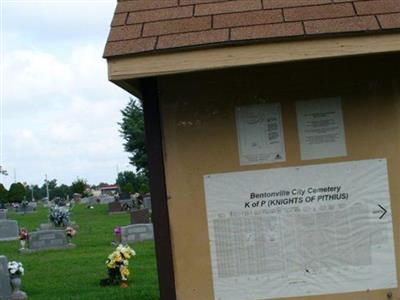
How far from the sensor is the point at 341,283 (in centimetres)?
440

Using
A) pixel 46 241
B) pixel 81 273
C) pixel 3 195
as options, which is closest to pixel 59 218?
pixel 46 241

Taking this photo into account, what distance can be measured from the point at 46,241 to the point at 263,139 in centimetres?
1603

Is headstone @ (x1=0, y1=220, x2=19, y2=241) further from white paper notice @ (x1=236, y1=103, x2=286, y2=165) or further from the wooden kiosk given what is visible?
white paper notice @ (x1=236, y1=103, x2=286, y2=165)

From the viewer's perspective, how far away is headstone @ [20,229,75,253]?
63.6 feet

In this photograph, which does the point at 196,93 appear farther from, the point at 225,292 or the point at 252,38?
the point at 225,292

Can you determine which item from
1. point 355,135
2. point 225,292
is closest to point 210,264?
point 225,292

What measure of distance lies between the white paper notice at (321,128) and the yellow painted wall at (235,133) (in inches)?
1.4

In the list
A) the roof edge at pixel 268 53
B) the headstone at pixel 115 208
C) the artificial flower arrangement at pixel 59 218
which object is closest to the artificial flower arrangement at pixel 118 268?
the roof edge at pixel 268 53

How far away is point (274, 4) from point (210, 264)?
1.63 metres

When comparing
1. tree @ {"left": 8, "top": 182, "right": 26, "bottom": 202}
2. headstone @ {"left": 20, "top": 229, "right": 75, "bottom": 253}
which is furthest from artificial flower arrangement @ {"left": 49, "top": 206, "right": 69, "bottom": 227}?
tree @ {"left": 8, "top": 182, "right": 26, "bottom": 202}

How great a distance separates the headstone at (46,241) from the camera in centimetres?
1938

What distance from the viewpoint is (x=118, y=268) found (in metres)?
11.7

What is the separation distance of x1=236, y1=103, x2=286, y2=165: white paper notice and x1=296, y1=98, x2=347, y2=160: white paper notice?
0.44 ft

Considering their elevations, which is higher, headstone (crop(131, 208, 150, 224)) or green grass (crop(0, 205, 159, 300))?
headstone (crop(131, 208, 150, 224))
